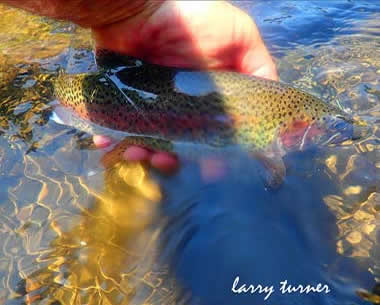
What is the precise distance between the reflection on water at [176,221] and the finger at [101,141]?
11cm

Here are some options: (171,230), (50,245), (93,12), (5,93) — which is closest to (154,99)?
(93,12)

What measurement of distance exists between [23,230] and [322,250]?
6.01 feet

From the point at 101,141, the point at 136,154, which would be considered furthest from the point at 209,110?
the point at 101,141

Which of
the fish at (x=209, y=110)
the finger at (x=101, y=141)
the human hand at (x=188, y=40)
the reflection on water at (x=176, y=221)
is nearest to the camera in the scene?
the reflection on water at (x=176, y=221)

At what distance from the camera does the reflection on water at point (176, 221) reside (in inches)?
96.5

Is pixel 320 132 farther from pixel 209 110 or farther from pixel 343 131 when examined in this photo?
pixel 209 110

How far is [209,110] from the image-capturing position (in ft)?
9.41

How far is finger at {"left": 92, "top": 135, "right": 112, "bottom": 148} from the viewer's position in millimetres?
3257

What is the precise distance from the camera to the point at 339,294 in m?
2.30
